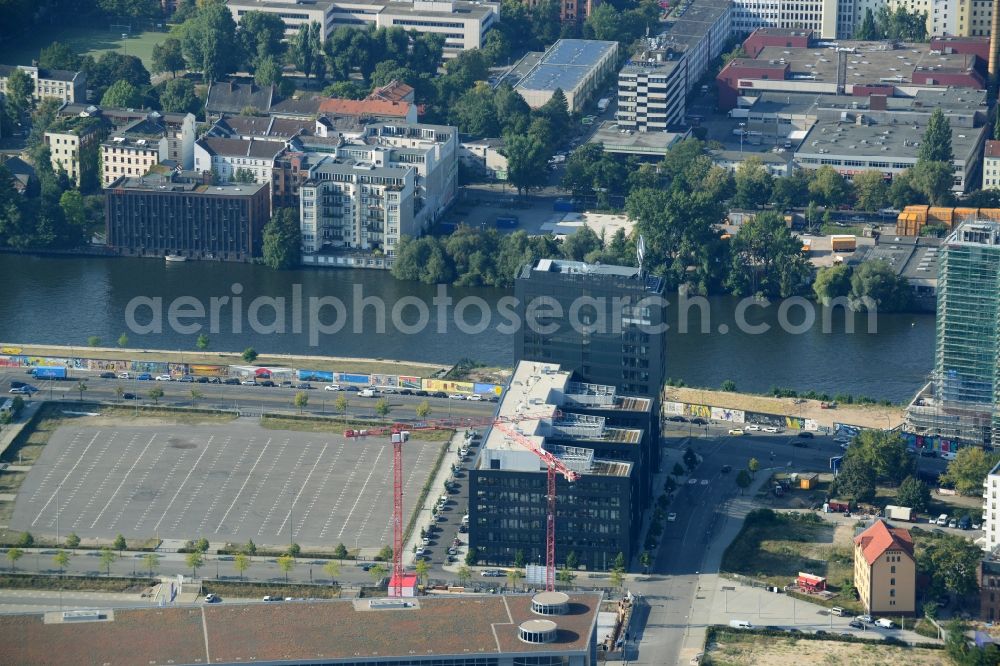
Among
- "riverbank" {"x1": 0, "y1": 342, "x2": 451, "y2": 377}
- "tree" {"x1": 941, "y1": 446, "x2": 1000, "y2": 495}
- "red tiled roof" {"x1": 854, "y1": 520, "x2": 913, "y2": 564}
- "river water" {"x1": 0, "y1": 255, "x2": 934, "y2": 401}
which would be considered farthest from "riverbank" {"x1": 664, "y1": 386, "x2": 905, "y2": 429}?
"red tiled roof" {"x1": 854, "y1": 520, "x2": 913, "y2": 564}

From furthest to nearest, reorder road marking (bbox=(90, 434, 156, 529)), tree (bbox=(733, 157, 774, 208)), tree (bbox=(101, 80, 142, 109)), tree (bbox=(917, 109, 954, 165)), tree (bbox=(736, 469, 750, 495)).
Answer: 1. tree (bbox=(101, 80, 142, 109))
2. tree (bbox=(917, 109, 954, 165))
3. tree (bbox=(733, 157, 774, 208))
4. tree (bbox=(736, 469, 750, 495))
5. road marking (bbox=(90, 434, 156, 529))

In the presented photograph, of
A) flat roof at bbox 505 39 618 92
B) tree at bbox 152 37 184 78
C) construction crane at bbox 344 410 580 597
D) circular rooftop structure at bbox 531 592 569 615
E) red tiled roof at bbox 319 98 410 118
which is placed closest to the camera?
circular rooftop structure at bbox 531 592 569 615

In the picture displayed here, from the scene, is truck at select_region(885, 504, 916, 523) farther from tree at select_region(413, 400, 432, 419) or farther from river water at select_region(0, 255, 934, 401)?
tree at select_region(413, 400, 432, 419)

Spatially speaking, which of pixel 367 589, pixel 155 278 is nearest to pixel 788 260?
pixel 155 278

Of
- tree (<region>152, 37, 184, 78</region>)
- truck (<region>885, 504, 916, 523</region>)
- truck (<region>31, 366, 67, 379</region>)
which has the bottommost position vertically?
truck (<region>885, 504, 916, 523</region>)

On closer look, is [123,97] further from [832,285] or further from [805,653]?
[805,653]

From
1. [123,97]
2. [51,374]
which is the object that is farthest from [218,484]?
[123,97]
